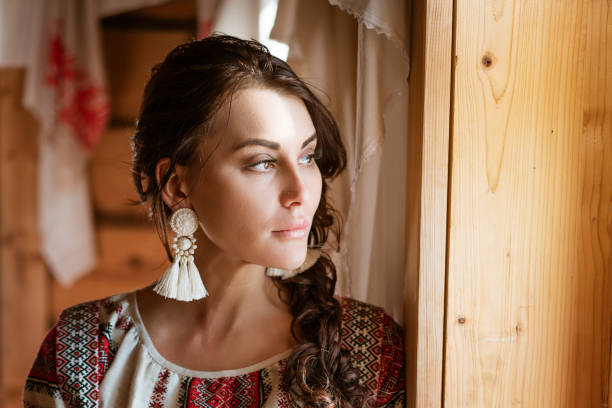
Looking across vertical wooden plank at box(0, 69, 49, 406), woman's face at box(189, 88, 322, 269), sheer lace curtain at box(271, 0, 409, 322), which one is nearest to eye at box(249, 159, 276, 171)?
woman's face at box(189, 88, 322, 269)

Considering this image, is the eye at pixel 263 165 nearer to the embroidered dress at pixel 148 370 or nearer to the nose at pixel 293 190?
the nose at pixel 293 190

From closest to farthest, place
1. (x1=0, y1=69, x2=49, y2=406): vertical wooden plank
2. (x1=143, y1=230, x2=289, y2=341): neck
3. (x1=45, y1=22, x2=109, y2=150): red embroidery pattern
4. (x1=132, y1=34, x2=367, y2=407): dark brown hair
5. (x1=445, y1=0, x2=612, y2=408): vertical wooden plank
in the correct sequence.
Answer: (x1=445, y1=0, x2=612, y2=408): vertical wooden plank < (x1=132, y1=34, x2=367, y2=407): dark brown hair < (x1=143, y1=230, x2=289, y2=341): neck < (x1=45, y1=22, x2=109, y2=150): red embroidery pattern < (x1=0, y1=69, x2=49, y2=406): vertical wooden plank

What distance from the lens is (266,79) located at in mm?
1071

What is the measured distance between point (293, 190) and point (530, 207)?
0.41 metres

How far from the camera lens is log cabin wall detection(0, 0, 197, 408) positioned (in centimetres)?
243

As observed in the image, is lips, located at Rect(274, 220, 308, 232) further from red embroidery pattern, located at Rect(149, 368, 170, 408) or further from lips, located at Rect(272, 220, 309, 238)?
red embroidery pattern, located at Rect(149, 368, 170, 408)

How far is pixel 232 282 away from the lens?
1.19 meters

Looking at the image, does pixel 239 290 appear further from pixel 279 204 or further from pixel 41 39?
pixel 41 39

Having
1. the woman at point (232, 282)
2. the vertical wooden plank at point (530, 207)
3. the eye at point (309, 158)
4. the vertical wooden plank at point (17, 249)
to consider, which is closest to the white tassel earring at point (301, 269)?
the woman at point (232, 282)

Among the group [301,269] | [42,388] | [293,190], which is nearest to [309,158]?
[293,190]

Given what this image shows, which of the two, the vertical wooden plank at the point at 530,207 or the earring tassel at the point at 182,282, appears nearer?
the vertical wooden plank at the point at 530,207

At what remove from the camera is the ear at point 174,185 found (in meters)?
1.12

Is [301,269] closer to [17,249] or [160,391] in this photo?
[160,391]

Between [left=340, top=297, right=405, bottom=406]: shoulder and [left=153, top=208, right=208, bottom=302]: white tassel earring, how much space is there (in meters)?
0.31
